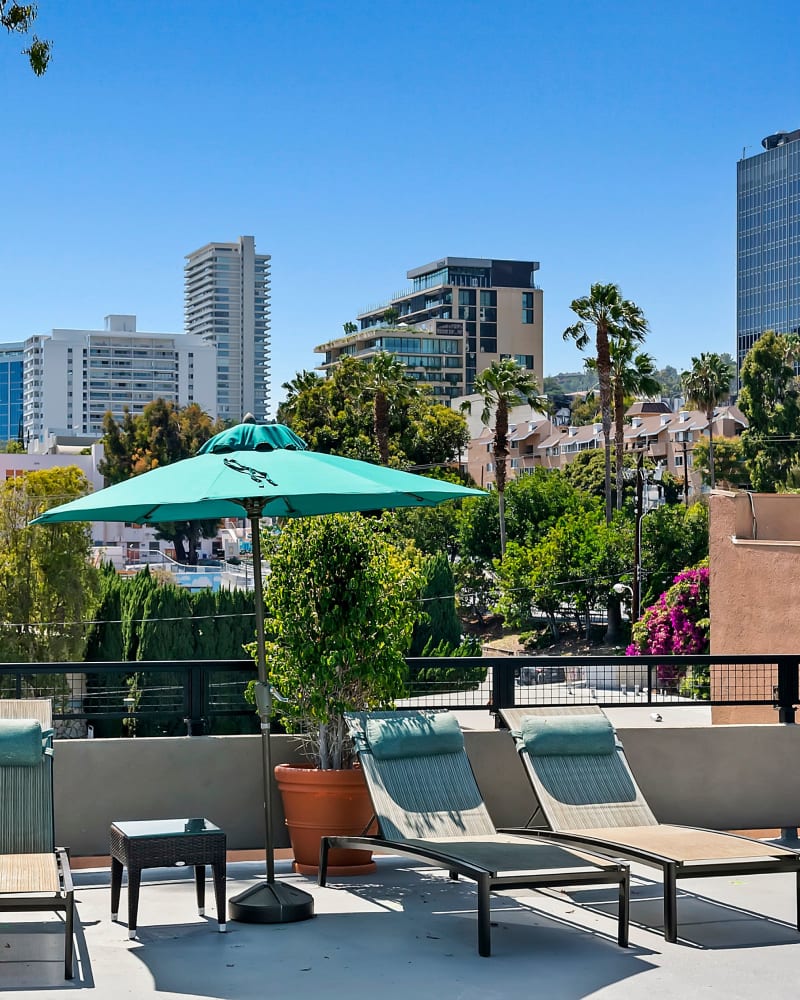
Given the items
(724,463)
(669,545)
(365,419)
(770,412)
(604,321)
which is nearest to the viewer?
(669,545)

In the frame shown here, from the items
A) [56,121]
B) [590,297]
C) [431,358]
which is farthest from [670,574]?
[431,358]

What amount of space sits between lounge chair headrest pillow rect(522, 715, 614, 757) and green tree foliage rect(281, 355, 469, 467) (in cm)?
5398

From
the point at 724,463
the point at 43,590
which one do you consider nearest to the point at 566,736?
the point at 43,590

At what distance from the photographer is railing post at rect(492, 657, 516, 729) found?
7.74m

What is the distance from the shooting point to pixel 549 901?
261 inches

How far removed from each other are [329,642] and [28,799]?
1916 mm

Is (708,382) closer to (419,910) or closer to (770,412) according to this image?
(770,412)

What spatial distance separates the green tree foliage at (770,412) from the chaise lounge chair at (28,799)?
6457 centimetres

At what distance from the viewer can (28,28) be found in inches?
285

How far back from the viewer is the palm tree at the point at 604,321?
53594mm

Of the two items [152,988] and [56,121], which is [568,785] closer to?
[152,988]

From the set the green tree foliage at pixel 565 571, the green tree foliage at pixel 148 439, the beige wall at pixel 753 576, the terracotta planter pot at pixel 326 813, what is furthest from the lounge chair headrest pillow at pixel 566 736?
the green tree foliage at pixel 148 439

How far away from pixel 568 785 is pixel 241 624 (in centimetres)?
3191

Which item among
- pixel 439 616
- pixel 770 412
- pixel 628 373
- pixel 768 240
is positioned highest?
pixel 768 240
